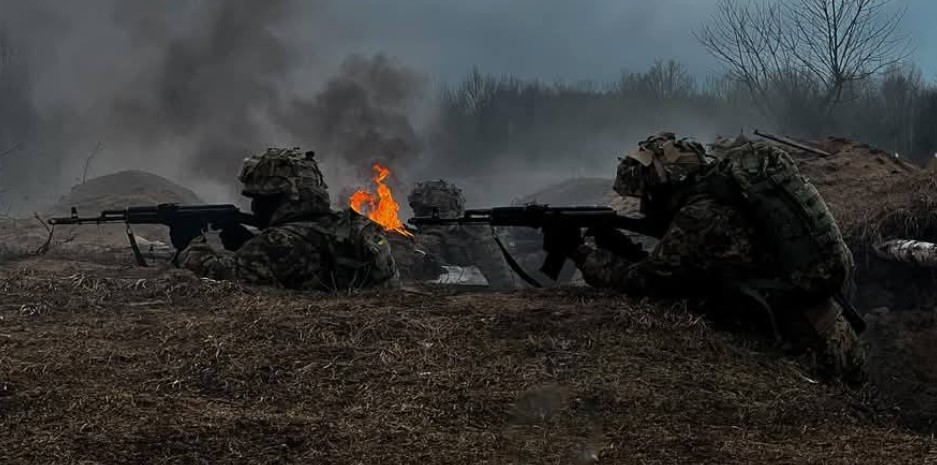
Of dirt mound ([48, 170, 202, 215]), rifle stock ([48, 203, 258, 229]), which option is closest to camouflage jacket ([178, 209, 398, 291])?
rifle stock ([48, 203, 258, 229])

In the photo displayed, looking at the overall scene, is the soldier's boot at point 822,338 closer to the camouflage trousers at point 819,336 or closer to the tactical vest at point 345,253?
the camouflage trousers at point 819,336

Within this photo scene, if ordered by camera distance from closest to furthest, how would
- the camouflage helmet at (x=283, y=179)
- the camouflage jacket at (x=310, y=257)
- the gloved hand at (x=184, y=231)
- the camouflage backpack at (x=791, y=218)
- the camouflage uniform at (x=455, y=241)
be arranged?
the camouflage backpack at (x=791, y=218)
the camouflage jacket at (x=310, y=257)
the camouflage helmet at (x=283, y=179)
the gloved hand at (x=184, y=231)
the camouflage uniform at (x=455, y=241)

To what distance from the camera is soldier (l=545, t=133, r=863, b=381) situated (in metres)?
4.95

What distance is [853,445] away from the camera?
3320 mm

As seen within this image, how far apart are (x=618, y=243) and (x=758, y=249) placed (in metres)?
1.25

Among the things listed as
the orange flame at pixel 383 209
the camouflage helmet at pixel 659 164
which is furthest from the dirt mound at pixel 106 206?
the camouflage helmet at pixel 659 164

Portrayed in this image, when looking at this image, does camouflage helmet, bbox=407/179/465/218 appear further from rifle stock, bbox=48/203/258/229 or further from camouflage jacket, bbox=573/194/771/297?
camouflage jacket, bbox=573/194/771/297

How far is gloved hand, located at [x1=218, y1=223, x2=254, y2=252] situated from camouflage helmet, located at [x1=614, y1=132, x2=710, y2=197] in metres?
3.99

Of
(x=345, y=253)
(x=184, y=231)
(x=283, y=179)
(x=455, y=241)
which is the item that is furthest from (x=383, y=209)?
(x=345, y=253)

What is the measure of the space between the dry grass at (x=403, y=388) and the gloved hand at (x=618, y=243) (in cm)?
86

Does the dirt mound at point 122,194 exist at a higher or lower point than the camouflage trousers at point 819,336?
higher

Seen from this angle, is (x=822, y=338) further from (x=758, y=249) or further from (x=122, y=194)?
(x=122, y=194)

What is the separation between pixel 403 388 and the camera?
12.3 feet

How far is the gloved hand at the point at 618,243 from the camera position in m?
6.14
